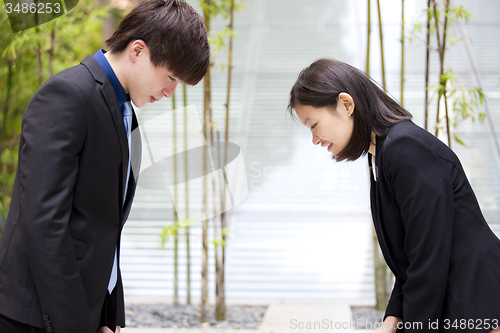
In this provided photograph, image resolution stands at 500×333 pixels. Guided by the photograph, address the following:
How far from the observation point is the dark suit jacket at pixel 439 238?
3.09 feet

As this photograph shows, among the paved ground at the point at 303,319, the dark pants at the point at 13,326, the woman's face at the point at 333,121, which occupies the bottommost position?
the paved ground at the point at 303,319

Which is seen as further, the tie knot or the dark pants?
the tie knot

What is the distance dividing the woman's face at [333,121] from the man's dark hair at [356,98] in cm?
1

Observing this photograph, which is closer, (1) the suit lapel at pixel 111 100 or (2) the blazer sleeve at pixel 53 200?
(2) the blazer sleeve at pixel 53 200

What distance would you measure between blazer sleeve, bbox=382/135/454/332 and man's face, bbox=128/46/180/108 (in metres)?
0.56

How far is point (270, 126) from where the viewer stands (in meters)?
4.97

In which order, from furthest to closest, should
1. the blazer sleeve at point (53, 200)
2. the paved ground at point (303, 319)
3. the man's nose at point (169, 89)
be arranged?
1. the paved ground at point (303, 319)
2. the man's nose at point (169, 89)
3. the blazer sleeve at point (53, 200)

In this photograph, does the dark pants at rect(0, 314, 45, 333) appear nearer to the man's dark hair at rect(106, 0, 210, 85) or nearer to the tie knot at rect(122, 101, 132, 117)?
the tie knot at rect(122, 101, 132, 117)

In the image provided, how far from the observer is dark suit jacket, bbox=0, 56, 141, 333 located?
2.89 ft

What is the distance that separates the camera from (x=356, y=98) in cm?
110

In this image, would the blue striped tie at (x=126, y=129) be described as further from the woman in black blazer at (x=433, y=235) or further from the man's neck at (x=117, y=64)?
the woman in black blazer at (x=433, y=235)

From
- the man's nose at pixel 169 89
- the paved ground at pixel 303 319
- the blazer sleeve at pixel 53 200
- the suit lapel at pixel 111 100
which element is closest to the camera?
the blazer sleeve at pixel 53 200

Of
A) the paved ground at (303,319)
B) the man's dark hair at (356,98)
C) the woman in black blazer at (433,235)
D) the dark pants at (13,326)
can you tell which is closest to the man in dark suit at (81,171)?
the dark pants at (13,326)

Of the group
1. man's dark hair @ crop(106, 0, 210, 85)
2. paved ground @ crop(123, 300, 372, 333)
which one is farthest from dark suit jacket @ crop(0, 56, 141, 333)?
paved ground @ crop(123, 300, 372, 333)
